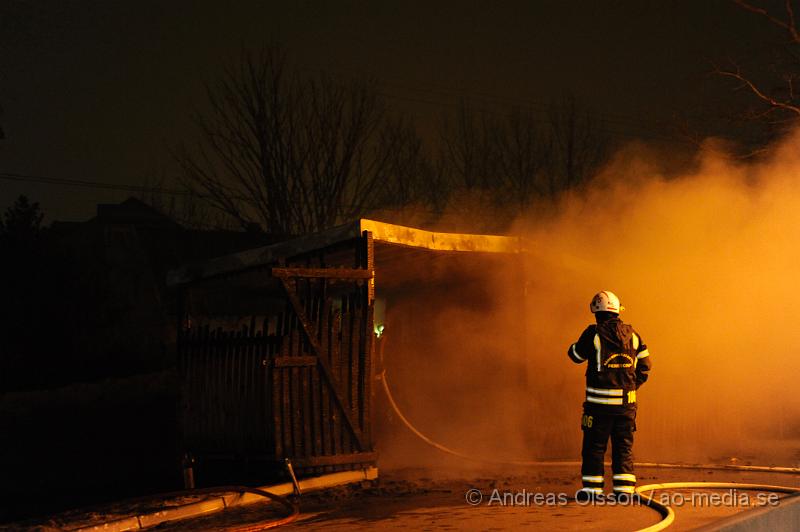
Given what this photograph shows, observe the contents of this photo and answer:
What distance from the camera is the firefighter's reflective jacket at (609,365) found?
7816 mm

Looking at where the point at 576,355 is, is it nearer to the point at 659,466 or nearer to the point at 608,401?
the point at 608,401

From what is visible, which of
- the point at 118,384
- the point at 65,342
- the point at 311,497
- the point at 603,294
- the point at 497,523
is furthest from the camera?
the point at 65,342

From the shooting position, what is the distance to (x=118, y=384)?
19531 mm

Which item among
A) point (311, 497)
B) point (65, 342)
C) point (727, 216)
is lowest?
point (311, 497)

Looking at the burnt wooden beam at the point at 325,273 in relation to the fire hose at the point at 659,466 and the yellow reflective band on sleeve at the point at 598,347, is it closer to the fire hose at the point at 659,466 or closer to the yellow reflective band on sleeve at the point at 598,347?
the yellow reflective band on sleeve at the point at 598,347

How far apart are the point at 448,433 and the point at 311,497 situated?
417 centimetres

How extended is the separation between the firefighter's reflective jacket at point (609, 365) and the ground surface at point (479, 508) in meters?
0.86

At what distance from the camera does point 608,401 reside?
780 cm

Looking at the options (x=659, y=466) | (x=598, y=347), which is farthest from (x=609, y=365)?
(x=659, y=466)

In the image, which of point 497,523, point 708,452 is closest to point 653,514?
point 497,523

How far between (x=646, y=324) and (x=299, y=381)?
564 centimetres

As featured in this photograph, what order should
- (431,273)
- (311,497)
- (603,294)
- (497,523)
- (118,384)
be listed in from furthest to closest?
(118,384), (431,273), (311,497), (603,294), (497,523)

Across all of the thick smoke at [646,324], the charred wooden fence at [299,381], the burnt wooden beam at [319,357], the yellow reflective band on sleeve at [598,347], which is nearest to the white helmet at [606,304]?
the yellow reflective band on sleeve at [598,347]

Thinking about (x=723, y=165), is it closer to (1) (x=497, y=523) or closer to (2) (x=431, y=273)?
(2) (x=431, y=273)
